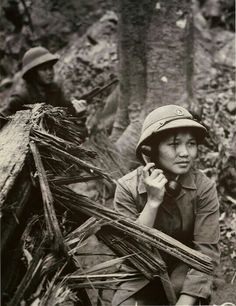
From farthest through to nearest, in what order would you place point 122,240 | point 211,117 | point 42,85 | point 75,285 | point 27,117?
point 42,85 < point 211,117 < point 27,117 < point 122,240 < point 75,285

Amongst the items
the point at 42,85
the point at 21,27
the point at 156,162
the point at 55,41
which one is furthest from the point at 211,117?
the point at 21,27

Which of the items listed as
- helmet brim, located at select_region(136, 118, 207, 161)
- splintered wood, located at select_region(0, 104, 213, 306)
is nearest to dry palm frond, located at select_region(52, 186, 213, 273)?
splintered wood, located at select_region(0, 104, 213, 306)

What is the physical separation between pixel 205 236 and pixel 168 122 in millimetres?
636

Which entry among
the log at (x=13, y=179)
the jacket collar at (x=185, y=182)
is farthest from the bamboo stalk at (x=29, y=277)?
the jacket collar at (x=185, y=182)

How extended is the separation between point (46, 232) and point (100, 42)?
557 centimetres

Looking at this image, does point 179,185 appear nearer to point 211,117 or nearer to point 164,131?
point 164,131

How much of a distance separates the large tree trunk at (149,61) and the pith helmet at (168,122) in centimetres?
186

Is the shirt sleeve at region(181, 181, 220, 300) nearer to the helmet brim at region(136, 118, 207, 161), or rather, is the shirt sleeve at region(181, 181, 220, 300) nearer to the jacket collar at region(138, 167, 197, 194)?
the jacket collar at region(138, 167, 197, 194)

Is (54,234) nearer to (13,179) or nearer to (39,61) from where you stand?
(13,179)

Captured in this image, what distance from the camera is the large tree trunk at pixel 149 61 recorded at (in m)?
4.45

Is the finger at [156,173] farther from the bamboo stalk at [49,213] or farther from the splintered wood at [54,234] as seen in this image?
the bamboo stalk at [49,213]

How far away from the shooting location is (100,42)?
6902 mm

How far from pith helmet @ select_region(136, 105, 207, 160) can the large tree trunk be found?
73.3 inches

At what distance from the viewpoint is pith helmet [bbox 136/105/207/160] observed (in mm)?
2227
